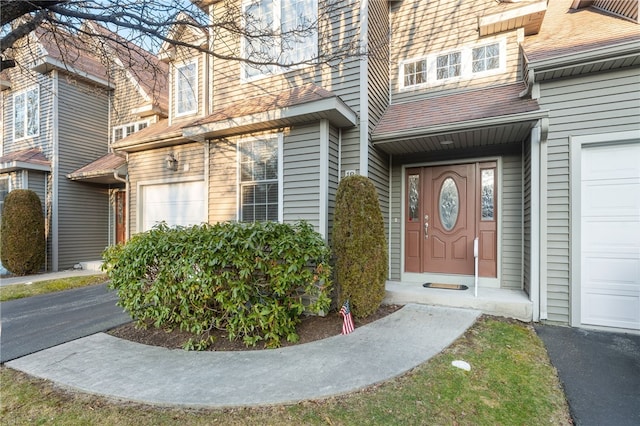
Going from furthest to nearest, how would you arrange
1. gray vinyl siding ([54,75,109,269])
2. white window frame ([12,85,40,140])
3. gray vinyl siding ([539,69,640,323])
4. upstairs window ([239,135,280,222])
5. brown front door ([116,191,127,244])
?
brown front door ([116,191,127,244]) < white window frame ([12,85,40,140]) < gray vinyl siding ([54,75,109,269]) < upstairs window ([239,135,280,222]) < gray vinyl siding ([539,69,640,323])

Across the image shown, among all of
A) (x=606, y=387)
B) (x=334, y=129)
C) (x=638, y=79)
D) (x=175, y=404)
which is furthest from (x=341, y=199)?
(x=638, y=79)

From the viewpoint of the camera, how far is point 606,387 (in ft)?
8.96

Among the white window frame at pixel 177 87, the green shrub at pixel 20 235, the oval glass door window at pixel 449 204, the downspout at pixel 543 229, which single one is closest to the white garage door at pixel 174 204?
the white window frame at pixel 177 87

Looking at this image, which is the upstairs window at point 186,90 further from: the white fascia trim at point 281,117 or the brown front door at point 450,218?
the brown front door at point 450,218

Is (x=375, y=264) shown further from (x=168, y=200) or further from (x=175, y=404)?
(x=168, y=200)

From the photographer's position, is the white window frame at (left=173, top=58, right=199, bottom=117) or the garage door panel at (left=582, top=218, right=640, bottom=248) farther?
the white window frame at (left=173, top=58, right=199, bottom=117)

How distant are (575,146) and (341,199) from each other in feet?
10.1

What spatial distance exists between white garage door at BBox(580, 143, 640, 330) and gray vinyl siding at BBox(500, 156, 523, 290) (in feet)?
3.44

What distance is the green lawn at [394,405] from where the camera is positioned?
227 centimetres

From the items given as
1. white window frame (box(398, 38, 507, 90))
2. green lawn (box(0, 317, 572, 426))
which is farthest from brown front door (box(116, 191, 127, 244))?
white window frame (box(398, 38, 507, 90))

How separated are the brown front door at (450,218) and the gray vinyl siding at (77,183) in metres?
9.23

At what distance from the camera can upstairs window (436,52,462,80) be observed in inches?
229

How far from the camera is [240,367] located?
304 cm

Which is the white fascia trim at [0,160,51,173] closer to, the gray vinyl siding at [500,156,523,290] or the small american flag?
the small american flag
